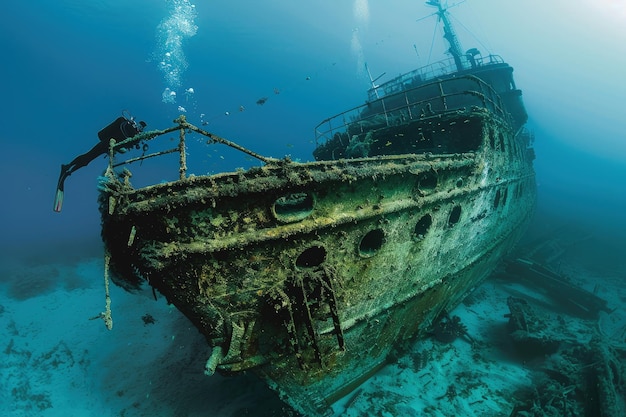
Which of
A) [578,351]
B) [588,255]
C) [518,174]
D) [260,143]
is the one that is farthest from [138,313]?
[260,143]

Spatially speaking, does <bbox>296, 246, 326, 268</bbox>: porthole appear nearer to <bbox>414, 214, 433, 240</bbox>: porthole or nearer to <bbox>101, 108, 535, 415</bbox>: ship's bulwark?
<bbox>101, 108, 535, 415</bbox>: ship's bulwark

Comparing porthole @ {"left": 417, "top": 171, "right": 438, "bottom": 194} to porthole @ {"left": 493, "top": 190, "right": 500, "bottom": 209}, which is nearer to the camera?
porthole @ {"left": 417, "top": 171, "right": 438, "bottom": 194}

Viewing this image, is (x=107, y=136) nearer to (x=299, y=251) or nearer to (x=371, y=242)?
(x=299, y=251)

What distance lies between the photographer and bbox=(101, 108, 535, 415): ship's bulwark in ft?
11.3

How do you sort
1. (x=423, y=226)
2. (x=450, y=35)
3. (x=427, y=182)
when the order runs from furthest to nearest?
(x=450, y=35) → (x=423, y=226) → (x=427, y=182)

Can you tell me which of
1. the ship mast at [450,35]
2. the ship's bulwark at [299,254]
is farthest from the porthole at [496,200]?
the ship mast at [450,35]

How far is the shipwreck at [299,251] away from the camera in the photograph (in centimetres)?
344

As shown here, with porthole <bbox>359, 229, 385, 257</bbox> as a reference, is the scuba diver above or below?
above

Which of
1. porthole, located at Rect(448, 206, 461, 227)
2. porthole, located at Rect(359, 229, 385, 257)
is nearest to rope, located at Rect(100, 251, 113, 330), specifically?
porthole, located at Rect(359, 229, 385, 257)

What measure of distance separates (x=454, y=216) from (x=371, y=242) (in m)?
2.62

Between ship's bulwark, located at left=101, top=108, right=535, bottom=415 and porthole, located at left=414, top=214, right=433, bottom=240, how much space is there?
28 mm

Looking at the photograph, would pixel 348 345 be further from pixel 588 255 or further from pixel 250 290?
pixel 588 255

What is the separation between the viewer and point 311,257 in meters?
4.41

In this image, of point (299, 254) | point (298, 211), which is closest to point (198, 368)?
point (299, 254)
